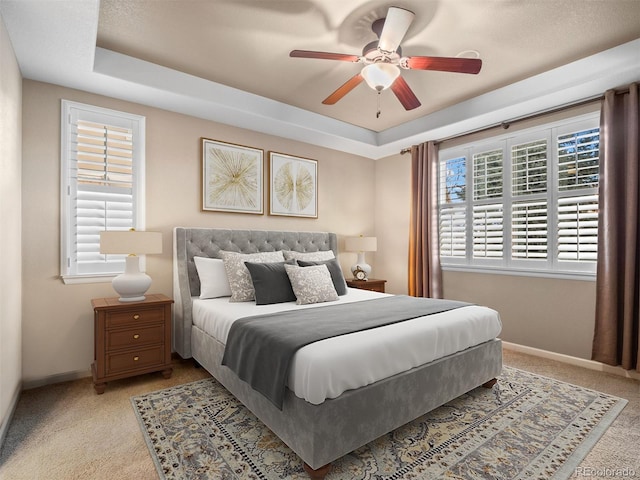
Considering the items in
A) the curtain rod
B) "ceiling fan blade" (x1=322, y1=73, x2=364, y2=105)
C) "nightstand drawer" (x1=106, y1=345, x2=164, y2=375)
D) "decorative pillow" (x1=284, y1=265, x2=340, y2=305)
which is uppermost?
the curtain rod

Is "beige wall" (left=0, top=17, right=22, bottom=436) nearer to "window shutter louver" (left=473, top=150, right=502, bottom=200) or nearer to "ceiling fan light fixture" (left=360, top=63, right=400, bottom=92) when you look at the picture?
"ceiling fan light fixture" (left=360, top=63, right=400, bottom=92)

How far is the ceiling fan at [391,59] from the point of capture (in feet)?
7.20

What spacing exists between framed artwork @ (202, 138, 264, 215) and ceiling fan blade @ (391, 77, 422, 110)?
1957 mm

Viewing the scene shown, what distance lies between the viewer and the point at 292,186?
4.43 m

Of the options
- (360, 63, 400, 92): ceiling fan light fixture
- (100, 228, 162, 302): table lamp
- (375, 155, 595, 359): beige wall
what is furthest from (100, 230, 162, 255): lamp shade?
(375, 155, 595, 359): beige wall

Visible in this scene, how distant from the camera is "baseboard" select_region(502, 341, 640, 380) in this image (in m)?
3.03

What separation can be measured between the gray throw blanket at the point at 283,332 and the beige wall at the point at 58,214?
160 cm

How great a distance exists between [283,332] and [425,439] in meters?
1.08

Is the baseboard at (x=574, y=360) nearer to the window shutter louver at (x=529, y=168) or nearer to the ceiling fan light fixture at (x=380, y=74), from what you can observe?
the window shutter louver at (x=529, y=168)

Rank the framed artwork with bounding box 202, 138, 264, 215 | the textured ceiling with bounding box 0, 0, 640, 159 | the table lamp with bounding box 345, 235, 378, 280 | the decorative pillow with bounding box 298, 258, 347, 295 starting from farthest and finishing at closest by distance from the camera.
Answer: the table lamp with bounding box 345, 235, 378, 280
the framed artwork with bounding box 202, 138, 264, 215
the decorative pillow with bounding box 298, 258, 347, 295
the textured ceiling with bounding box 0, 0, 640, 159

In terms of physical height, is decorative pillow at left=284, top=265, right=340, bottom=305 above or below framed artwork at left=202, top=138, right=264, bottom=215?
below

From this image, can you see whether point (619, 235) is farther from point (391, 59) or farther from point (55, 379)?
point (55, 379)

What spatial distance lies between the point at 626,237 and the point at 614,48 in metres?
1.56

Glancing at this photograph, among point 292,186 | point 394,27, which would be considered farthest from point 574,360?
point 292,186
